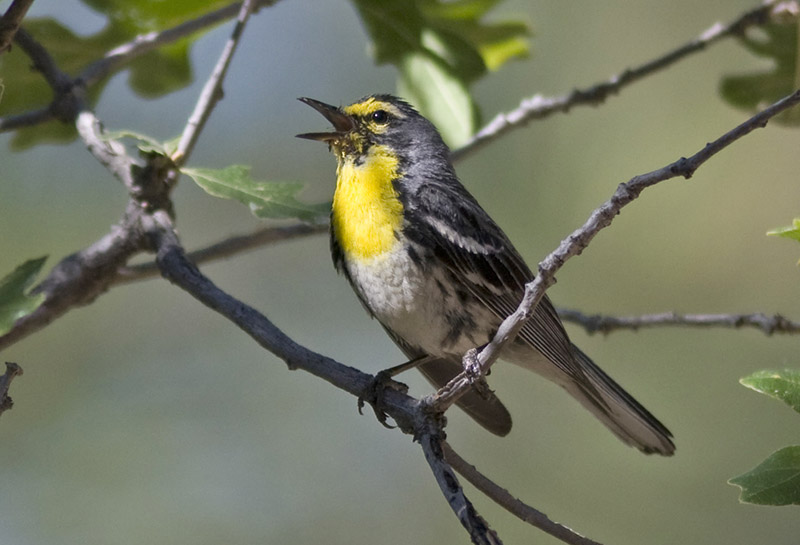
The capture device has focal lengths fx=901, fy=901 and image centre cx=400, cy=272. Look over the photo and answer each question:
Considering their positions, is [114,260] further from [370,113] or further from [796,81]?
[796,81]

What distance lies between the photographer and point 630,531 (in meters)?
5.15

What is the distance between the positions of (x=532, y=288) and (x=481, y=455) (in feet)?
13.6

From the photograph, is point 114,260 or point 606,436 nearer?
point 114,260

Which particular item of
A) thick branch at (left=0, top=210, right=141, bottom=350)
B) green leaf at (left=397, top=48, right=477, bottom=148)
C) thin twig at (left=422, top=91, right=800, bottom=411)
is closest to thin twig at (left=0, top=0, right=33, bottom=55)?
thick branch at (left=0, top=210, right=141, bottom=350)

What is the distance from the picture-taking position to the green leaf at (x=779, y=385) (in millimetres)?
2094

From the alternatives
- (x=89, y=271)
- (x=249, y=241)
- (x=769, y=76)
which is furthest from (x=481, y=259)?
(x=769, y=76)

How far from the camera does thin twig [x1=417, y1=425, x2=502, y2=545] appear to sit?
179cm

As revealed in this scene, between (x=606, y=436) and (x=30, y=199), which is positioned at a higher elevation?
(x=30, y=199)

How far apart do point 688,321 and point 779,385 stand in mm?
1232

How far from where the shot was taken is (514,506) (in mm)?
2178

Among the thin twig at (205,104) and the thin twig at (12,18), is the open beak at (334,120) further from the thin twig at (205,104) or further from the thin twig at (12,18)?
the thin twig at (12,18)

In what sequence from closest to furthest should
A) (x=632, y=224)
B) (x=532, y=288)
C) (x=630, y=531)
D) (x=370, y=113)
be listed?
1. (x=532, y=288)
2. (x=370, y=113)
3. (x=630, y=531)
4. (x=632, y=224)

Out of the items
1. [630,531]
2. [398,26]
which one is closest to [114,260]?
[398,26]

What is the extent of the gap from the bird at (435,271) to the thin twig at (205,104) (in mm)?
591
